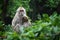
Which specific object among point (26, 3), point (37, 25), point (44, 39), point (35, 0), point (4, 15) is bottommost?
point (44, 39)

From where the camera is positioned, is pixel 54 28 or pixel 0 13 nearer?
pixel 54 28

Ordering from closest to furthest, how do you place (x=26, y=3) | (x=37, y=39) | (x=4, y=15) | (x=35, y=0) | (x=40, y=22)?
1. (x=37, y=39)
2. (x=40, y=22)
3. (x=4, y=15)
4. (x=26, y=3)
5. (x=35, y=0)

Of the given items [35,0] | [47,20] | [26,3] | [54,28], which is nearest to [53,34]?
[54,28]

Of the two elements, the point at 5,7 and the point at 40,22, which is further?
the point at 5,7

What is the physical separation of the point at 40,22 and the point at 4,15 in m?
0.42

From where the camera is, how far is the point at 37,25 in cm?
245

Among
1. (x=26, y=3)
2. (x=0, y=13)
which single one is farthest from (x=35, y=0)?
(x=0, y=13)

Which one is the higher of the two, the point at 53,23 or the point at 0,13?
the point at 0,13

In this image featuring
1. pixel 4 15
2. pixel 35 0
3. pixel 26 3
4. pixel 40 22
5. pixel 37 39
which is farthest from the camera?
pixel 35 0

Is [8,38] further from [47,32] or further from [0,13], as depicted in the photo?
[0,13]

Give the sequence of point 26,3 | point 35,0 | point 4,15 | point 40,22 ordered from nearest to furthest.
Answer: point 40,22, point 4,15, point 26,3, point 35,0

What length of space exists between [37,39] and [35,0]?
1809 cm

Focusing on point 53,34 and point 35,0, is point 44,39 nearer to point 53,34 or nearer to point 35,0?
point 53,34

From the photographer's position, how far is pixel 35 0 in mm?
20359
